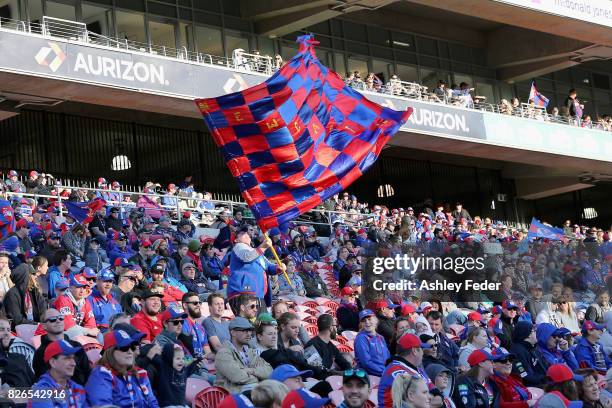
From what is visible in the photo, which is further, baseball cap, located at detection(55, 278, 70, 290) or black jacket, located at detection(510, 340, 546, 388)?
black jacket, located at detection(510, 340, 546, 388)

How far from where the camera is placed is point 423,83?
35.3 metres

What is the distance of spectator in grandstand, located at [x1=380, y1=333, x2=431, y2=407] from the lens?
10289 mm

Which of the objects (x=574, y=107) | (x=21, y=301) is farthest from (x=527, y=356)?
(x=574, y=107)

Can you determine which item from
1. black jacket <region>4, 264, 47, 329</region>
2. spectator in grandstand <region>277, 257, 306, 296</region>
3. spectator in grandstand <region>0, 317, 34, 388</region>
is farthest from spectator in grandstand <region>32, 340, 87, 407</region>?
spectator in grandstand <region>277, 257, 306, 296</region>

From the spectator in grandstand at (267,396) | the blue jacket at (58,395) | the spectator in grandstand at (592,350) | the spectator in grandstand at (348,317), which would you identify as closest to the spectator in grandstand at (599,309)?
the spectator in grandstand at (592,350)

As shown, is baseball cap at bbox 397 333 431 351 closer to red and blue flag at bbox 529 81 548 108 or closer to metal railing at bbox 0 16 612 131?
metal railing at bbox 0 16 612 131

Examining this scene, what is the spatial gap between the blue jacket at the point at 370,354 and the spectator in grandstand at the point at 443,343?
4.11ft

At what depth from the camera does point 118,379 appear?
9297 millimetres

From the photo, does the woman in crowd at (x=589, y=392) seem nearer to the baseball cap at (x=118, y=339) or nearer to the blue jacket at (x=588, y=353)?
the blue jacket at (x=588, y=353)

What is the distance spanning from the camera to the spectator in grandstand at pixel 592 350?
14.4 metres

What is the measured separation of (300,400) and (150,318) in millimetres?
3905

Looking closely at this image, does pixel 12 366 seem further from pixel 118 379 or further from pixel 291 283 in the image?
pixel 291 283

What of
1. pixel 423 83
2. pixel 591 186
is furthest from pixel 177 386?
pixel 591 186

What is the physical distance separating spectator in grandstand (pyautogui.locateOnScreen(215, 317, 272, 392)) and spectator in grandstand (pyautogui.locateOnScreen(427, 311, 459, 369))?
353 centimetres
